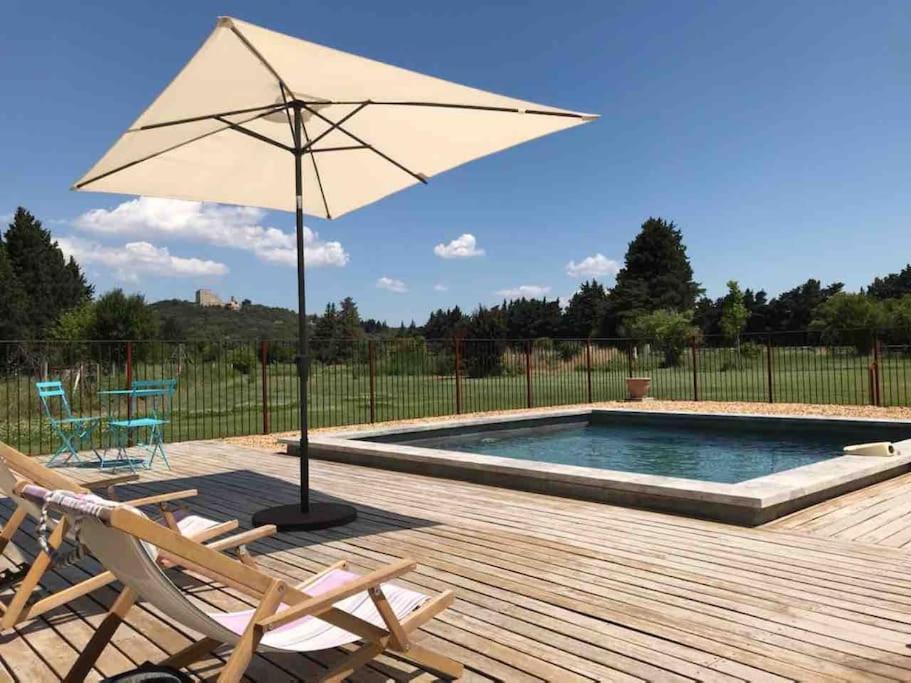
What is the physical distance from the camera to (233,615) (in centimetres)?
193

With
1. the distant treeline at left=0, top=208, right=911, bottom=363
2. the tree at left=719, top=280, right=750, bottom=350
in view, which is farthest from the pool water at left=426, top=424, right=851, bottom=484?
the tree at left=719, top=280, right=750, bottom=350

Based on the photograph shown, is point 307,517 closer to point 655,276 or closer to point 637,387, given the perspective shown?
point 637,387

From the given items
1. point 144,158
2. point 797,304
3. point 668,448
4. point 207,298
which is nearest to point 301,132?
point 144,158

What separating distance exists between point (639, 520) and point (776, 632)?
173 centimetres

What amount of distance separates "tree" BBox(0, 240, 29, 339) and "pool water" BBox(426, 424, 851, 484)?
1562 inches

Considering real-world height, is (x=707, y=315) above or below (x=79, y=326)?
above

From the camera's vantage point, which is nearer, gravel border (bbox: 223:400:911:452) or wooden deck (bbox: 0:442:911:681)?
wooden deck (bbox: 0:442:911:681)

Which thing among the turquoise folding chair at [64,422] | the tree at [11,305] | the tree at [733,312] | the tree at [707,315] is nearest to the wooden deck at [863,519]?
the turquoise folding chair at [64,422]

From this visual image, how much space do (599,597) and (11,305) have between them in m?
45.9

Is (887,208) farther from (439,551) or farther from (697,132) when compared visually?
(439,551)

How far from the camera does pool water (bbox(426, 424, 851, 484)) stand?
763 cm

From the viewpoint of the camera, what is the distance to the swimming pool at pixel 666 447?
764cm

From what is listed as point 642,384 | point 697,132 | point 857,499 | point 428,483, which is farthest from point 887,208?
point 428,483

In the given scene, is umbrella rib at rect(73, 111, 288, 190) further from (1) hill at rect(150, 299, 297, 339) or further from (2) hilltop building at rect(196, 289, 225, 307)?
(2) hilltop building at rect(196, 289, 225, 307)
